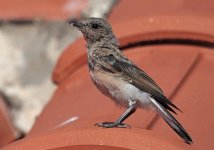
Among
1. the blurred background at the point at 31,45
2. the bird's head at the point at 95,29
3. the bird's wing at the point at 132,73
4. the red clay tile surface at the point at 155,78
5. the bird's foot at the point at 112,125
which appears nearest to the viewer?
the red clay tile surface at the point at 155,78

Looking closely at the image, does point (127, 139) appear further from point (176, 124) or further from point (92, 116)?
point (92, 116)

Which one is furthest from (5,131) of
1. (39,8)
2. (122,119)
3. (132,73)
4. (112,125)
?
(39,8)

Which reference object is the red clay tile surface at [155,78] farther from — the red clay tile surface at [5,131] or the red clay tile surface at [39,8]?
the red clay tile surface at [39,8]

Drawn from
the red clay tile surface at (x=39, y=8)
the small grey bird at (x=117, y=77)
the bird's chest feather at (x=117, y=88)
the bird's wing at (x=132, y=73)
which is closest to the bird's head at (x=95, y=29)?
the small grey bird at (x=117, y=77)

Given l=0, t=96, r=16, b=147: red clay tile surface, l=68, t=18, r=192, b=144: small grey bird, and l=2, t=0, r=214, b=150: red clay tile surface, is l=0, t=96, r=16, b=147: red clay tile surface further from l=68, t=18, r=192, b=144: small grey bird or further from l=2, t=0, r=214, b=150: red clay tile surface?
l=68, t=18, r=192, b=144: small grey bird

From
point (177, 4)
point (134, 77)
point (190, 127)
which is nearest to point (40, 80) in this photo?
point (177, 4)

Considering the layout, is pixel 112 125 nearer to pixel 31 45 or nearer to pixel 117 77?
pixel 117 77

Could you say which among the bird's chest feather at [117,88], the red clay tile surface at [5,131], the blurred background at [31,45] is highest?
the blurred background at [31,45]

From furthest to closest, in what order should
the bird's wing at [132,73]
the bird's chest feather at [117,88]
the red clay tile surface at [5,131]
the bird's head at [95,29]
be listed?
the red clay tile surface at [5,131] → the bird's head at [95,29] → the bird's chest feather at [117,88] → the bird's wing at [132,73]

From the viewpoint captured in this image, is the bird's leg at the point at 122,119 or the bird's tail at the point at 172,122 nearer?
the bird's tail at the point at 172,122
